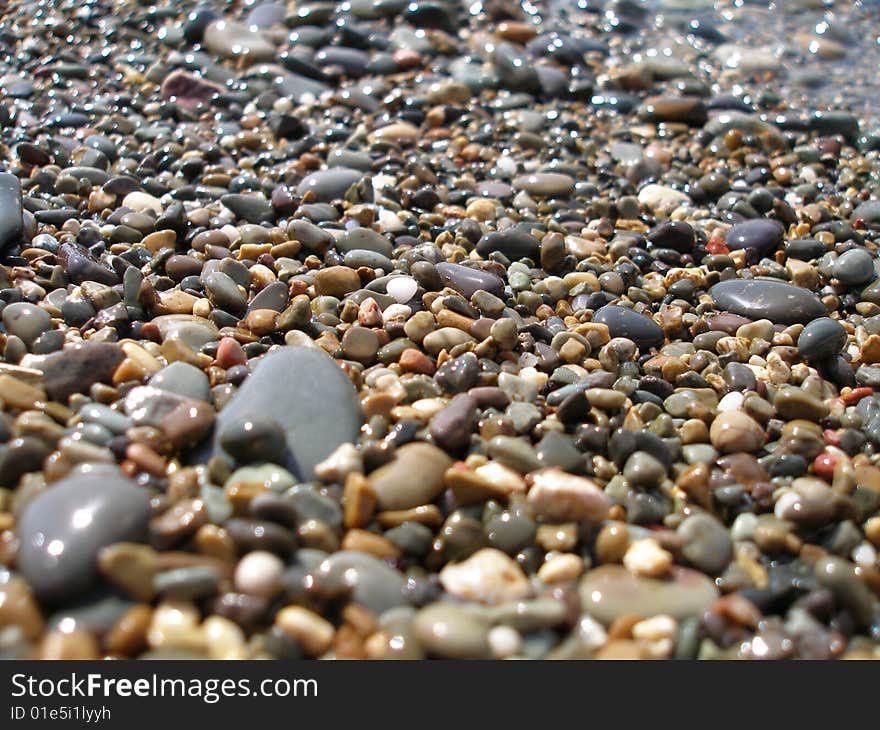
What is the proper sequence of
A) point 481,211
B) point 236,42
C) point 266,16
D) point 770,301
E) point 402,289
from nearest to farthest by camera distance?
point 402,289
point 770,301
point 481,211
point 236,42
point 266,16

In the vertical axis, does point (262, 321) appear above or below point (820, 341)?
above

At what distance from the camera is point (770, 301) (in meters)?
3.48

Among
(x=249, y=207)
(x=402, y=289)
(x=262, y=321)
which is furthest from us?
(x=249, y=207)

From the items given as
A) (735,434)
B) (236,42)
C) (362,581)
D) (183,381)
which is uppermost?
(236,42)

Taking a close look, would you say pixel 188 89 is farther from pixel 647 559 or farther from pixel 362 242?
pixel 647 559

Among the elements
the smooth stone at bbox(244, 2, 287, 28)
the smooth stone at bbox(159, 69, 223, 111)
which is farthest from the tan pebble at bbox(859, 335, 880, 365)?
the smooth stone at bbox(244, 2, 287, 28)

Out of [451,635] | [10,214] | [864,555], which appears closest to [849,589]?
[864,555]

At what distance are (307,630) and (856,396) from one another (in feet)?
7.07

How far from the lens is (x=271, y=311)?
3.17 m

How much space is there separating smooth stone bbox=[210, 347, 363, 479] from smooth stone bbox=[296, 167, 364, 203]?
1.56 metres

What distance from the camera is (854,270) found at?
3.71 metres

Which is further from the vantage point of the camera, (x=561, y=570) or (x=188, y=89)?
(x=188, y=89)

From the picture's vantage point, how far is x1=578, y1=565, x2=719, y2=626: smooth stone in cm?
217

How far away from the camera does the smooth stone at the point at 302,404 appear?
8.18ft
